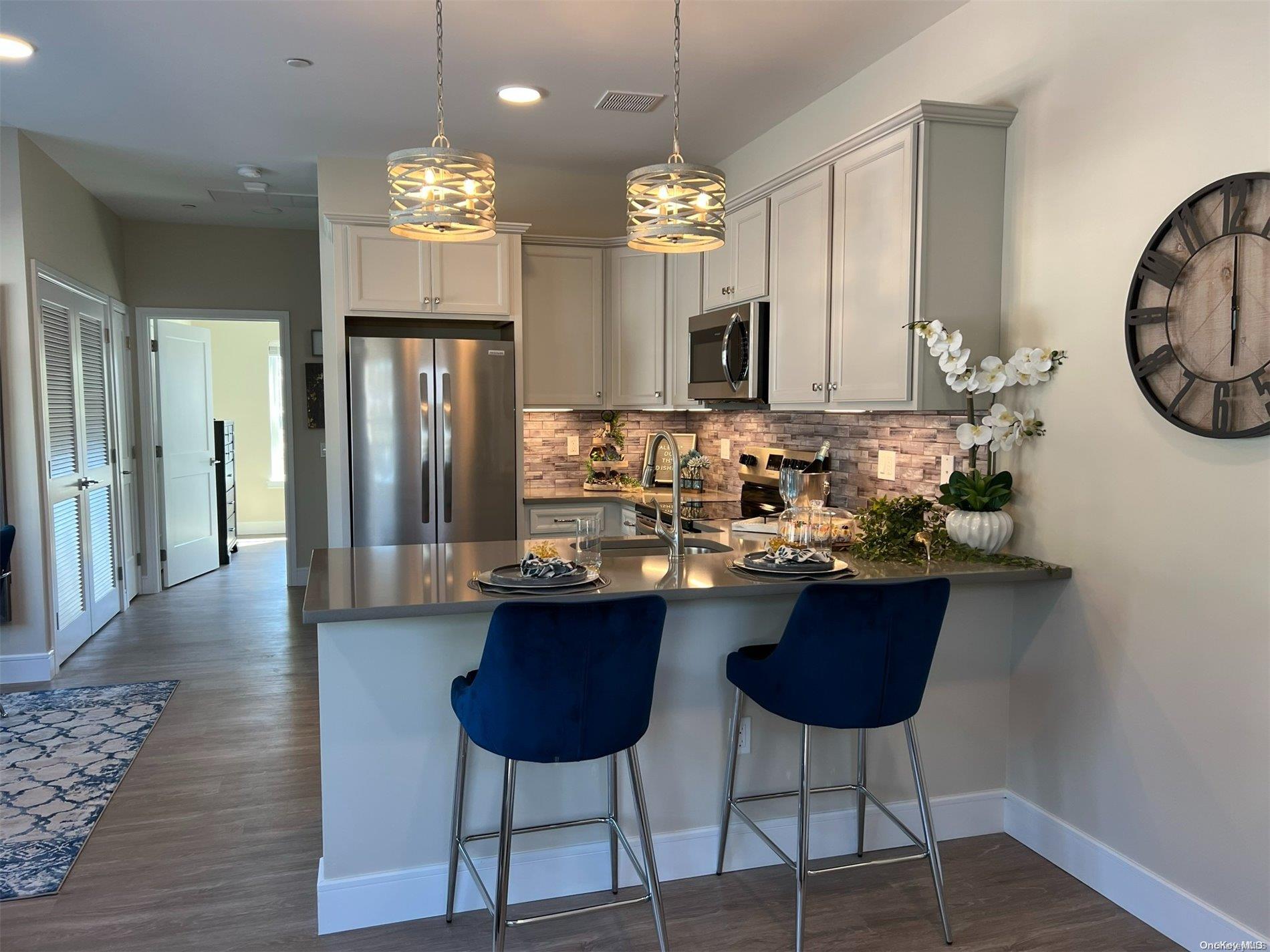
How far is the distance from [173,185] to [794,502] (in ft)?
14.7

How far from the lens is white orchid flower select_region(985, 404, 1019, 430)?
2.71m

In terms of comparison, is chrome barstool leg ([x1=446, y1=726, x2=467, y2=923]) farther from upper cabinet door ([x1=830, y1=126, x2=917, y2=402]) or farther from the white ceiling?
the white ceiling

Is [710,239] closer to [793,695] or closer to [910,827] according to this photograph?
[793,695]

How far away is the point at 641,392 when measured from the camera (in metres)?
5.02

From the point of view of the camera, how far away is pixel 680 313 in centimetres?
468

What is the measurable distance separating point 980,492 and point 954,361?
42cm

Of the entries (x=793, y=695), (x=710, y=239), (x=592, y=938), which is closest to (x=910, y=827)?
(x=793, y=695)

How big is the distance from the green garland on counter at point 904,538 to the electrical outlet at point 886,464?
61 cm

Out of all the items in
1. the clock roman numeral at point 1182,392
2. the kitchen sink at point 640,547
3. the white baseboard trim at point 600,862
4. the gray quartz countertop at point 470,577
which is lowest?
the white baseboard trim at point 600,862

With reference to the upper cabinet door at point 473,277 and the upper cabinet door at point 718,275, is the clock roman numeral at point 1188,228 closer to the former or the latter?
the upper cabinet door at point 718,275

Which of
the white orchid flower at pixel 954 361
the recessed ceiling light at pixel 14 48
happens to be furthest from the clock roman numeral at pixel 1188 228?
the recessed ceiling light at pixel 14 48

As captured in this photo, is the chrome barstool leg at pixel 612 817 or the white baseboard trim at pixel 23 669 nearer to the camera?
the chrome barstool leg at pixel 612 817

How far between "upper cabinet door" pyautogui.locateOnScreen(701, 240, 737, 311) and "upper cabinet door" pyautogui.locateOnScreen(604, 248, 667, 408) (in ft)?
1.85

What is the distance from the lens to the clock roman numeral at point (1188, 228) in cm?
220
